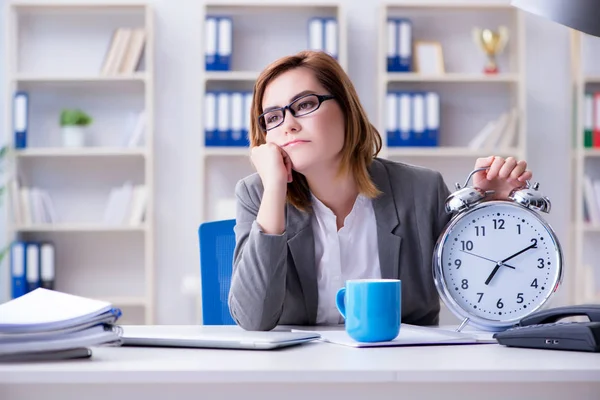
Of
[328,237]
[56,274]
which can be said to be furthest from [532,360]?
[56,274]

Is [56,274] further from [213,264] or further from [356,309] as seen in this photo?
[356,309]

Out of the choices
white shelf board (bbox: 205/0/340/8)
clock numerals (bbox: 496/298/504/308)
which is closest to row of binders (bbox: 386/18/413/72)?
white shelf board (bbox: 205/0/340/8)

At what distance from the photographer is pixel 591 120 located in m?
4.20

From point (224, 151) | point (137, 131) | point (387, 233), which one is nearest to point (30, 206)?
point (137, 131)

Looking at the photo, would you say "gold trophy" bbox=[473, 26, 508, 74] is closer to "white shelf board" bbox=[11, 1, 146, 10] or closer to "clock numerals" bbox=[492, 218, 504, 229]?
"white shelf board" bbox=[11, 1, 146, 10]

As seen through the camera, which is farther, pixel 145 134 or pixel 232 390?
pixel 145 134

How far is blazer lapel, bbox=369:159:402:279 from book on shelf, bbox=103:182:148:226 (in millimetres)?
2574

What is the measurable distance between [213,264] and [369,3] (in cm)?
285

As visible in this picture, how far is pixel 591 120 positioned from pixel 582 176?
0.31 meters

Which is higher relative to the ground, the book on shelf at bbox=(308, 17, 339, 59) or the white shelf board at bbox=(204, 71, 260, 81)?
the book on shelf at bbox=(308, 17, 339, 59)

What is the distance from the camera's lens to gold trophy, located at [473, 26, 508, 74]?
4270mm

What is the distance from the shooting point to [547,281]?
1420mm

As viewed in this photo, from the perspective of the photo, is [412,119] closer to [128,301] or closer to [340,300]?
[128,301]

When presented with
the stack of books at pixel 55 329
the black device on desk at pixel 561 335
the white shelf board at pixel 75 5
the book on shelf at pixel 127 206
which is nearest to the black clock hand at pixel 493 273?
the black device on desk at pixel 561 335
